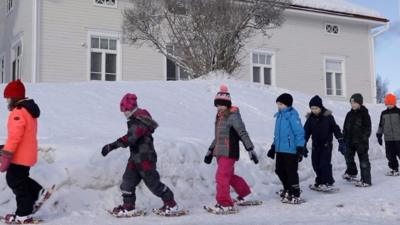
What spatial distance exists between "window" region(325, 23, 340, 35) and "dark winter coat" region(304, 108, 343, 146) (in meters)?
18.3

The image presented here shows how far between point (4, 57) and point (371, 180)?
58.9ft

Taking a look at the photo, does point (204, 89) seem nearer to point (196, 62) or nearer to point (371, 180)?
point (196, 62)

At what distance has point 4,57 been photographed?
2320 cm

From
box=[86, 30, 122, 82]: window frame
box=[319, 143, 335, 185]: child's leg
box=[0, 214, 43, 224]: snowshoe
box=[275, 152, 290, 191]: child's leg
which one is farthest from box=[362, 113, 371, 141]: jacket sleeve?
box=[86, 30, 122, 82]: window frame

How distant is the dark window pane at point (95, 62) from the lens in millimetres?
20719

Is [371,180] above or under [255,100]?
under

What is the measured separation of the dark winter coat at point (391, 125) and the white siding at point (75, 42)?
1251 cm

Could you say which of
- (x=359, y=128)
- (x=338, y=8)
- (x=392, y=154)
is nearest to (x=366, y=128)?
(x=359, y=128)

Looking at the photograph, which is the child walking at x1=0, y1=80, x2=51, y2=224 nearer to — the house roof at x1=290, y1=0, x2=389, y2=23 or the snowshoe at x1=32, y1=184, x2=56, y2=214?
the snowshoe at x1=32, y1=184, x2=56, y2=214

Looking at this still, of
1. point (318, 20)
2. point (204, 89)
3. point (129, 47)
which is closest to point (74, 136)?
point (204, 89)

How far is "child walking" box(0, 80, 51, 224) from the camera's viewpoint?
5902mm

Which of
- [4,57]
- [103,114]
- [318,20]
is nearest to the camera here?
[103,114]

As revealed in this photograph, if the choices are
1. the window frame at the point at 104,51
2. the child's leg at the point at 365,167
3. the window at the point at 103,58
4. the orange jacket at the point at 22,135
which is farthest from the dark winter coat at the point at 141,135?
the window at the point at 103,58

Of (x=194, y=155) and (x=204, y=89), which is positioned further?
(x=204, y=89)
